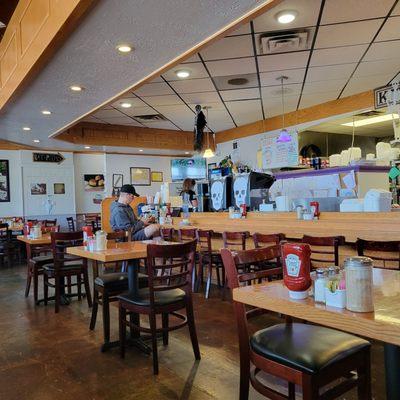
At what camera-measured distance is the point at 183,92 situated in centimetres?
640

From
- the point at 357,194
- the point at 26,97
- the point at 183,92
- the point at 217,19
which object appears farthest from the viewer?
the point at 183,92

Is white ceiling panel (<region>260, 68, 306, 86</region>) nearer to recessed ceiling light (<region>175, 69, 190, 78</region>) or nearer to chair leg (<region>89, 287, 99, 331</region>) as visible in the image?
recessed ceiling light (<region>175, 69, 190, 78</region>)

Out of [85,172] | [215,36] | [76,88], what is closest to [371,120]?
[215,36]

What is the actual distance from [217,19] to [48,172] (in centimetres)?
923

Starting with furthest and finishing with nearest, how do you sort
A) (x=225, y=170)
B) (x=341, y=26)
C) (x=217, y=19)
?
1. (x=225, y=170)
2. (x=341, y=26)
3. (x=217, y=19)

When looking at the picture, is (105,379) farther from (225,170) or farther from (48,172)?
(48,172)

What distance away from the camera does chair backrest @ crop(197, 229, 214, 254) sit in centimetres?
496

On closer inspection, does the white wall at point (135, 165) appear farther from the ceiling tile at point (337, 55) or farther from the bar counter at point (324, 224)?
the ceiling tile at point (337, 55)

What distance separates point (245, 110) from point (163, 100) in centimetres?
190

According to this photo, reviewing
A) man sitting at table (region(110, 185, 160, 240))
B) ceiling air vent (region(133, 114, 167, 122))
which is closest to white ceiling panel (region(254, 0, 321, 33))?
man sitting at table (region(110, 185, 160, 240))

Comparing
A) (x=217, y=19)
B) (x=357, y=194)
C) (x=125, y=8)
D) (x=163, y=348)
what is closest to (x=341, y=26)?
(x=217, y=19)

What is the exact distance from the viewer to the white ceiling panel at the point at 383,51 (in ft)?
15.2

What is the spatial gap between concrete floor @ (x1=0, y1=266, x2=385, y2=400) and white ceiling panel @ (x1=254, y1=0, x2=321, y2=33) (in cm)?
315

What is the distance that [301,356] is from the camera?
1631 millimetres
